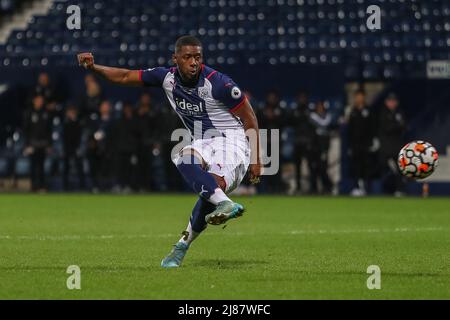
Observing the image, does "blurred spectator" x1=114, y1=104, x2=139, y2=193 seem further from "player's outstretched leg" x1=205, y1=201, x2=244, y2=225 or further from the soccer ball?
"player's outstretched leg" x1=205, y1=201, x2=244, y2=225

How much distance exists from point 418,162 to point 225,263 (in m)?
1.95

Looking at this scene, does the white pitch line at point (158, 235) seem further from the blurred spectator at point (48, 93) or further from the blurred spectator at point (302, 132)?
the blurred spectator at point (48, 93)

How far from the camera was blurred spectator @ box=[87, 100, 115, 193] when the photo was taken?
22.5 m

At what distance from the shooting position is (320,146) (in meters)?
21.5

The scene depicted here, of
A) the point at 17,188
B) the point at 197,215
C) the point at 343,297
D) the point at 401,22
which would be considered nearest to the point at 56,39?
the point at 17,188

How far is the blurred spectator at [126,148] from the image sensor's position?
22016mm

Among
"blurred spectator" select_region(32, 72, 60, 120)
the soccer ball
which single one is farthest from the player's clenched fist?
"blurred spectator" select_region(32, 72, 60, 120)

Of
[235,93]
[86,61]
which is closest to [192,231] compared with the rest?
[235,93]

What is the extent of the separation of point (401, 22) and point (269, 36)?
3.05 meters

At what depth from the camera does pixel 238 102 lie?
8828 millimetres

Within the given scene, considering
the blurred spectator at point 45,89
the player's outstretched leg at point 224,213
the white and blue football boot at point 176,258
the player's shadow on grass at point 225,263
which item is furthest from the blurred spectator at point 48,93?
the player's outstretched leg at point 224,213

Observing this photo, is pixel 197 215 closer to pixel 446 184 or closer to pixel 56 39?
pixel 446 184

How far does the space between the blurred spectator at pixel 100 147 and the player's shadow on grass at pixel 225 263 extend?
13291 mm

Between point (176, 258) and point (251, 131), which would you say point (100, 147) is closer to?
point (176, 258)
